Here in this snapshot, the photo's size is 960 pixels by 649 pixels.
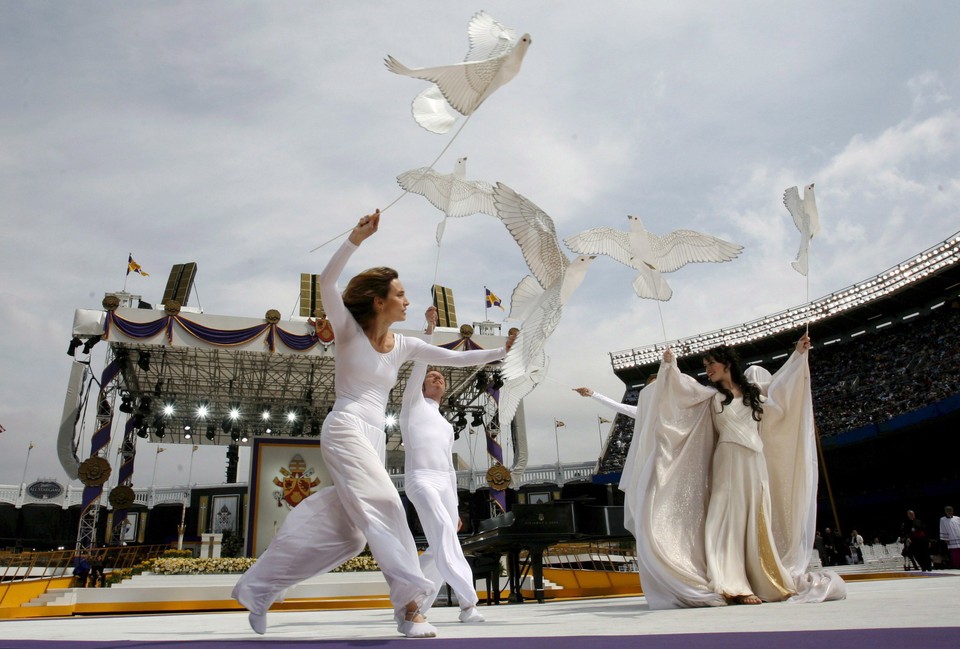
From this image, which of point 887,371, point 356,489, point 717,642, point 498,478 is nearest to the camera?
point 717,642

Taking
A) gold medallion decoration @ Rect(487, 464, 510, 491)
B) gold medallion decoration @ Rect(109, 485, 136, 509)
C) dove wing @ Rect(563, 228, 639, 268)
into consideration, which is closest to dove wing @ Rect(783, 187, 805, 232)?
dove wing @ Rect(563, 228, 639, 268)

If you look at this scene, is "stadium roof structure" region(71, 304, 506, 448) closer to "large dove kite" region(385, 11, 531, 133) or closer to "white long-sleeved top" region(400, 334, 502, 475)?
"white long-sleeved top" region(400, 334, 502, 475)

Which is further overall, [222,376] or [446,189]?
[222,376]

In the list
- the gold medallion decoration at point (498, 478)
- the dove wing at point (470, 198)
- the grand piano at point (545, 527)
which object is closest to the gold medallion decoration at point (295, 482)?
the gold medallion decoration at point (498, 478)

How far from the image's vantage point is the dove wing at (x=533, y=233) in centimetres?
427

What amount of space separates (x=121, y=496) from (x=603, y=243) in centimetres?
1480

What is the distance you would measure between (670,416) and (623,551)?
36.2 feet

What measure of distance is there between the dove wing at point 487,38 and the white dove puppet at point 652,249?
1.66 m

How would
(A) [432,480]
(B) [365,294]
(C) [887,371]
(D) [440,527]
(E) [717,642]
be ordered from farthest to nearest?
(C) [887,371]
(A) [432,480]
(D) [440,527]
(B) [365,294]
(E) [717,642]

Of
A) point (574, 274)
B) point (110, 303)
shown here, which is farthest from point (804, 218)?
point (110, 303)

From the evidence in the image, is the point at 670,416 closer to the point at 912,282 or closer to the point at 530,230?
the point at 530,230

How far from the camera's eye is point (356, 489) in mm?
2371

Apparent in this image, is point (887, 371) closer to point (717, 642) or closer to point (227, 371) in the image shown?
point (227, 371)

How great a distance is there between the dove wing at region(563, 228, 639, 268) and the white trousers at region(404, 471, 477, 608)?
6.28 feet
